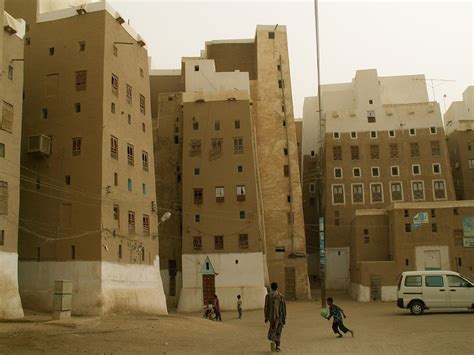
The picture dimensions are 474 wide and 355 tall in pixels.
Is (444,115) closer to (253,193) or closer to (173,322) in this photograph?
(253,193)

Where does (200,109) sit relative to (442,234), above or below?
above

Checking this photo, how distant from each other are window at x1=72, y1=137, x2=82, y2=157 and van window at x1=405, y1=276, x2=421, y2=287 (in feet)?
62.0

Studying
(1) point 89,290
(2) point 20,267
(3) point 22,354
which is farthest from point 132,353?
(2) point 20,267

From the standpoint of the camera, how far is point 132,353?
15.2m

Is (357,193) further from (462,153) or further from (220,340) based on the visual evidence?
(220,340)

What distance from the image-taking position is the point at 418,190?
61156 millimetres

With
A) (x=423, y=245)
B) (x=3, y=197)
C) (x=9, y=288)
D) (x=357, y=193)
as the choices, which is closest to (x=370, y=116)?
(x=357, y=193)

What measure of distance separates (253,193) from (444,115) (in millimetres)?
37590

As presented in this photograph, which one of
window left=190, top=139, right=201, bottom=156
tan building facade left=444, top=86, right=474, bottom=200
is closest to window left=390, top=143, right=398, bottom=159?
tan building facade left=444, top=86, right=474, bottom=200

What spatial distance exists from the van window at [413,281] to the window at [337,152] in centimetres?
3660

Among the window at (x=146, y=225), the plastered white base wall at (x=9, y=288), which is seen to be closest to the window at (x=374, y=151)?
the window at (x=146, y=225)

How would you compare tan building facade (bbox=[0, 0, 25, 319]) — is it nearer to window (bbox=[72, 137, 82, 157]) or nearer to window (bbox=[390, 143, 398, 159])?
window (bbox=[72, 137, 82, 157])

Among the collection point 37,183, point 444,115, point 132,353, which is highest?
point 444,115

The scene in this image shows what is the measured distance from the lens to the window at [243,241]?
47.6 m
